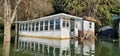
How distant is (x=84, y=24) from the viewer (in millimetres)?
33906

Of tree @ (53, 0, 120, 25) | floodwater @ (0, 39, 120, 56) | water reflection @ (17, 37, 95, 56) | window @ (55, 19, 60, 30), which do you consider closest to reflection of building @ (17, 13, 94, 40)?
window @ (55, 19, 60, 30)

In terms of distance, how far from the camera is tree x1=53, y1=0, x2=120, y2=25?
43334 millimetres

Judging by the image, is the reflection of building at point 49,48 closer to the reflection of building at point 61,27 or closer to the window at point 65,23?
the reflection of building at point 61,27

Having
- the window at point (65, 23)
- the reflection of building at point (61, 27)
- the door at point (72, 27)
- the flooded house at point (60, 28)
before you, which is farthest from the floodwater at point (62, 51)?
the door at point (72, 27)

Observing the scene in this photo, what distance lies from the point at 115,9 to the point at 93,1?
24.1 ft

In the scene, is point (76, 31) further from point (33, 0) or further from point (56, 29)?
point (33, 0)

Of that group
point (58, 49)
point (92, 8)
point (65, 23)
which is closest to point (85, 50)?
point (58, 49)

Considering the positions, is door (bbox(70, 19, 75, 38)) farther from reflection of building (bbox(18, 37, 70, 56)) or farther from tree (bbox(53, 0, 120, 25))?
reflection of building (bbox(18, 37, 70, 56))

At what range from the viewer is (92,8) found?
42.9 metres

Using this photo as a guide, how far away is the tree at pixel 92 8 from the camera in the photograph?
4333 centimetres

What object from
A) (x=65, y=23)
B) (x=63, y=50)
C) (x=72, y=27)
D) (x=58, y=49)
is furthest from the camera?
(x=72, y=27)

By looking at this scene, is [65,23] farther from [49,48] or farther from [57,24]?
[49,48]

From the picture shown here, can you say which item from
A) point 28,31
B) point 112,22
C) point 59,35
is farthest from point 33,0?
point 112,22

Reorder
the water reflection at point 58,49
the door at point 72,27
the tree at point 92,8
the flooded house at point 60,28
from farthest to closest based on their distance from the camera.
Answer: the tree at point 92,8, the door at point 72,27, the flooded house at point 60,28, the water reflection at point 58,49
